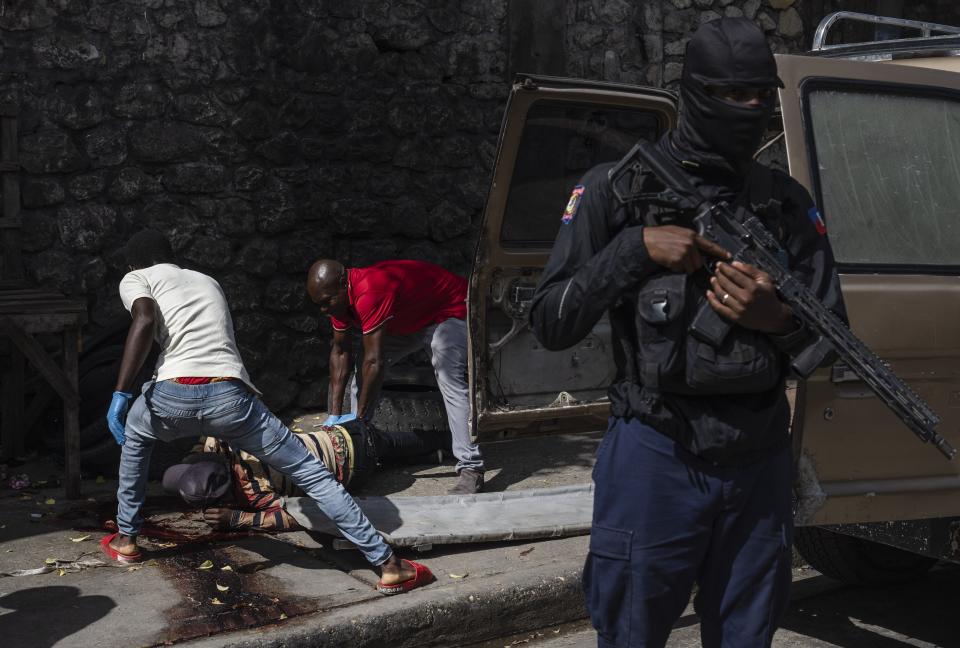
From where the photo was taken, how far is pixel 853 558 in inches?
203

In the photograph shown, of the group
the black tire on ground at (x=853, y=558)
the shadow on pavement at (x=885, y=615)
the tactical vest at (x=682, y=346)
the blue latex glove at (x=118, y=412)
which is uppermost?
the tactical vest at (x=682, y=346)

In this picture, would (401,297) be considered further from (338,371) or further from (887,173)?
(887,173)

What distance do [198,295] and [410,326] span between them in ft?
5.06

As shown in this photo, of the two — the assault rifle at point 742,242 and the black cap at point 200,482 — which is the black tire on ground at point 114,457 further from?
the assault rifle at point 742,242

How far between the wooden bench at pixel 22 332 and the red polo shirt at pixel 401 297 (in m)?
1.42

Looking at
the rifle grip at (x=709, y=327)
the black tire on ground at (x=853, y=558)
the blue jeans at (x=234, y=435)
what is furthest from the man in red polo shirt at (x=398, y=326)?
the rifle grip at (x=709, y=327)

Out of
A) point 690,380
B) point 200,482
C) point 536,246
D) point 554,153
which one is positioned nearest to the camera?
point 690,380

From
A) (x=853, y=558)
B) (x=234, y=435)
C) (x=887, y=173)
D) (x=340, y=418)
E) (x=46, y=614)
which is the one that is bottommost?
(x=853, y=558)

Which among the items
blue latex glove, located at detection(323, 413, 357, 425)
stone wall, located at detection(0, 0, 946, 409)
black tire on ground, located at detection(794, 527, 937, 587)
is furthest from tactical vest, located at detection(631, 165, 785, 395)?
stone wall, located at detection(0, 0, 946, 409)

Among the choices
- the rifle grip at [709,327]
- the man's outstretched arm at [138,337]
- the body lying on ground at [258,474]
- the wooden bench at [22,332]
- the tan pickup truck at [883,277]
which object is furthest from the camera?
the wooden bench at [22,332]

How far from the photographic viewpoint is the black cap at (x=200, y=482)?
5598 millimetres

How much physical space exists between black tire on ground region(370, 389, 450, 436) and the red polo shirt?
22.1 inches

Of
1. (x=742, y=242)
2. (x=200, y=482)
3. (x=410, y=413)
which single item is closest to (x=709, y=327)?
(x=742, y=242)

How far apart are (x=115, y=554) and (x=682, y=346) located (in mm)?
3340
